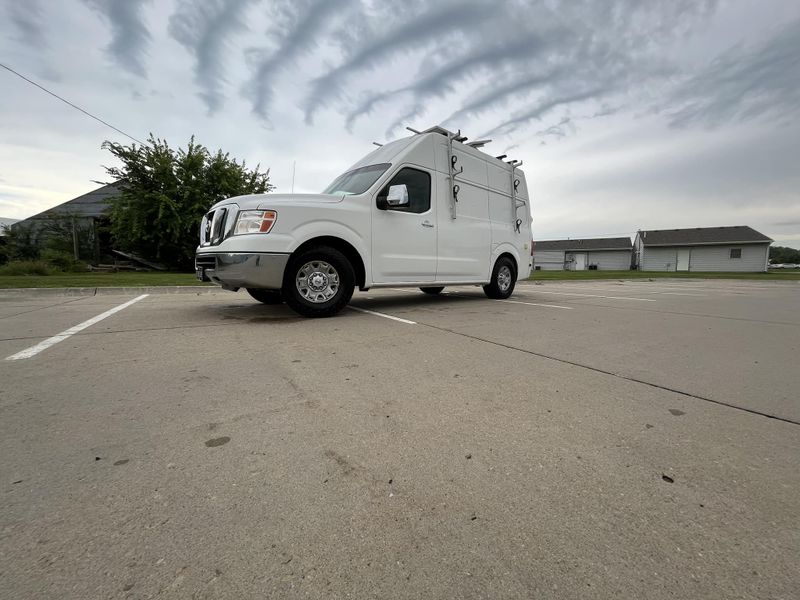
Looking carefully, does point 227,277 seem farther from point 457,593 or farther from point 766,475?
point 766,475

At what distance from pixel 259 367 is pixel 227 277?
2.10 m

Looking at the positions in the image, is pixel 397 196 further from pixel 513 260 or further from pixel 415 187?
pixel 513 260

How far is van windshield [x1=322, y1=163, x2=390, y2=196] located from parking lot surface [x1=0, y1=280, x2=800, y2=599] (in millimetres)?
3209

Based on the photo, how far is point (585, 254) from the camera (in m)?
49.5

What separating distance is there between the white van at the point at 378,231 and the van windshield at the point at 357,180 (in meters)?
0.03

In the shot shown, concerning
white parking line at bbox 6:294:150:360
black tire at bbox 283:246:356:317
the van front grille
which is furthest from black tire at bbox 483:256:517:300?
white parking line at bbox 6:294:150:360

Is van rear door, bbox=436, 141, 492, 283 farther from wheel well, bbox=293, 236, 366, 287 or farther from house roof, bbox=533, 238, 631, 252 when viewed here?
house roof, bbox=533, 238, 631, 252

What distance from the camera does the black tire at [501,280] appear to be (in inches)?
300

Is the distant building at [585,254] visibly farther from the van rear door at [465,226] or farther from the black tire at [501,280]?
the van rear door at [465,226]

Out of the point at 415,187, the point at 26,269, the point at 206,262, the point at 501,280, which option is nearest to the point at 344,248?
the point at 415,187

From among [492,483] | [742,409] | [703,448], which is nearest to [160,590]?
[492,483]

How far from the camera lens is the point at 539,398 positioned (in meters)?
2.31

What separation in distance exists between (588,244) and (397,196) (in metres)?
52.1

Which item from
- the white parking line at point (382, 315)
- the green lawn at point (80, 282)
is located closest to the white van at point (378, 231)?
the white parking line at point (382, 315)
